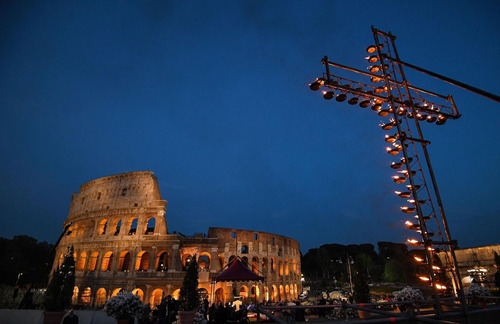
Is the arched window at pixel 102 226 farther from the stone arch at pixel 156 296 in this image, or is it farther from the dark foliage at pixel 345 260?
the dark foliage at pixel 345 260

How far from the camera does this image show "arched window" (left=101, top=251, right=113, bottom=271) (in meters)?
30.7

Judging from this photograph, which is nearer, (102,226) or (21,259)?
(102,226)

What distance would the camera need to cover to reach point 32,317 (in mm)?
13453

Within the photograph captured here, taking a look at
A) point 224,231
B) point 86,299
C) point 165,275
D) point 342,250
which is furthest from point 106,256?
point 342,250

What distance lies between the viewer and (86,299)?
29.7 meters

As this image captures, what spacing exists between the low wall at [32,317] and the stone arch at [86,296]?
18731 mm

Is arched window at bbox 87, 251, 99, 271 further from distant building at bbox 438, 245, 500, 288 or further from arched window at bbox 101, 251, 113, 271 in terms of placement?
distant building at bbox 438, 245, 500, 288

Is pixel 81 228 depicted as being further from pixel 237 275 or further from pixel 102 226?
pixel 237 275

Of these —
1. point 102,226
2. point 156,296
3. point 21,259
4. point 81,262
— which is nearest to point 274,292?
point 156,296

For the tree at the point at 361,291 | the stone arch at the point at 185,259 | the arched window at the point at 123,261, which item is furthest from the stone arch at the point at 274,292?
the tree at the point at 361,291

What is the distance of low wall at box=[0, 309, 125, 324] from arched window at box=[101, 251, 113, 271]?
18.3 meters

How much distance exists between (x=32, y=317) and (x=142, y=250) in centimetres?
1707

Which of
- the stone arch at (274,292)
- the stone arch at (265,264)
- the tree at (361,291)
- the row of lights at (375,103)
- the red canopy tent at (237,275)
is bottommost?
the stone arch at (274,292)

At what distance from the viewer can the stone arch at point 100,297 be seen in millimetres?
29188
